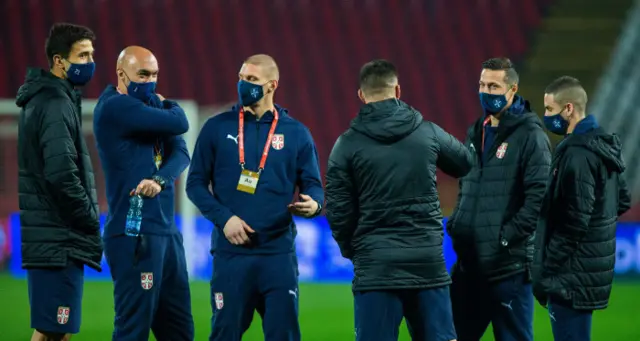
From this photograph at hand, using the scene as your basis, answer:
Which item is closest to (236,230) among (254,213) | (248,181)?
(254,213)

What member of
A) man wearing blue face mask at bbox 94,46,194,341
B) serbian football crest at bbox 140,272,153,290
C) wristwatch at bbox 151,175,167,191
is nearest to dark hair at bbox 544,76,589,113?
man wearing blue face mask at bbox 94,46,194,341

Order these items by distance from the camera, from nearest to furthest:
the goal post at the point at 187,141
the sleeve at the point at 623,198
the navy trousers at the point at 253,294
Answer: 1. the navy trousers at the point at 253,294
2. the sleeve at the point at 623,198
3. the goal post at the point at 187,141

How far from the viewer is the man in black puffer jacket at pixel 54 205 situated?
4609 mm

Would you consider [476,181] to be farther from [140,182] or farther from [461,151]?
[140,182]

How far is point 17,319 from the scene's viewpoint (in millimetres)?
7945

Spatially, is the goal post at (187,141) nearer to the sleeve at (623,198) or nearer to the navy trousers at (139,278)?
the navy trousers at (139,278)

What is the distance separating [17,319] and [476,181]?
14.8 ft

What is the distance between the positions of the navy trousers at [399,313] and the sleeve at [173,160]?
116 centimetres

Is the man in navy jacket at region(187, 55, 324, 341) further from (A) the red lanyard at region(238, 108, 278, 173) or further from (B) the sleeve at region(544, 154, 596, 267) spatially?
(B) the sleeve at region(544, 154, 596, 267)

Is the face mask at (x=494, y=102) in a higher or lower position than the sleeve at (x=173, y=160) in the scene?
higher

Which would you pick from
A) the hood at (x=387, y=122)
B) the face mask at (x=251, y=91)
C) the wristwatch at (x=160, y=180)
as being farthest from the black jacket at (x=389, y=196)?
the wristwatch at (x=160, y=180)

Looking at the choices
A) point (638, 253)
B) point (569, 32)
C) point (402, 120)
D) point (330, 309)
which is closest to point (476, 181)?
point (402, 120)

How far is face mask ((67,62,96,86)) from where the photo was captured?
484 cm

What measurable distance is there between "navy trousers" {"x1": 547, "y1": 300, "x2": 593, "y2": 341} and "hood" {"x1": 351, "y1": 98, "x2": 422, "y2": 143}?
123 centimetres
